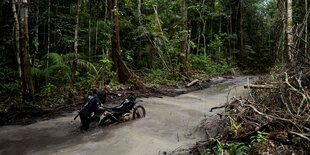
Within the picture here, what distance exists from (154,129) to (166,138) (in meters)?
0.82

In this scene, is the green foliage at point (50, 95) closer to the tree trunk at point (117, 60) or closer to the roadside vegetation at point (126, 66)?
the roadside vegetation at point (126, 66)

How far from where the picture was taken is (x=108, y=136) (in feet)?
18.3

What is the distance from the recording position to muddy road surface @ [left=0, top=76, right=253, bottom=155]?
474cm

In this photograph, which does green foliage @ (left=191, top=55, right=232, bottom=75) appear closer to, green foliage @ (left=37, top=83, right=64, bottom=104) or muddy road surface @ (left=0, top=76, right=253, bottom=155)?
muddy road surface @ (left=0, top=76, right=253, bottom=155)

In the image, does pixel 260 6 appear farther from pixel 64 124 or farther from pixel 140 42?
pixel 64 124

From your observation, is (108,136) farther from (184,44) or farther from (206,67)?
(206,67)

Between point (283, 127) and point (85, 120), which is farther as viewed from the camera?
point (85, 120)

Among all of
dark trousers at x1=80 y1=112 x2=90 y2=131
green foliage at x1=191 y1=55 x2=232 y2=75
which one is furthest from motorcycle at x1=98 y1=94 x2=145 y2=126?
green foliage at x1=191 y1=55 x2=232 y2=75

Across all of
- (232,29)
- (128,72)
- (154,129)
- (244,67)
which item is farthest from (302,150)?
(232,29)

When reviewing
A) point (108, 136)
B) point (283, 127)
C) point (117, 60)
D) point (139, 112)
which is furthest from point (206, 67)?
point (283, 127)

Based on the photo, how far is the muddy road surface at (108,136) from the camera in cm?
474

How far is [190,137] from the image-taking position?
5434 millimetres

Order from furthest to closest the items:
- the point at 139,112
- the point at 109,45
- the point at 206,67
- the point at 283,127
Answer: the point at 206,67, the point at 109,45, the point at 139,112, the point at 283,127

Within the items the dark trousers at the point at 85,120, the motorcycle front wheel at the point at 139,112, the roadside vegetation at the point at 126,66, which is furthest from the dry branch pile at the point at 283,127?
the dark trousers at the point at 85,120
